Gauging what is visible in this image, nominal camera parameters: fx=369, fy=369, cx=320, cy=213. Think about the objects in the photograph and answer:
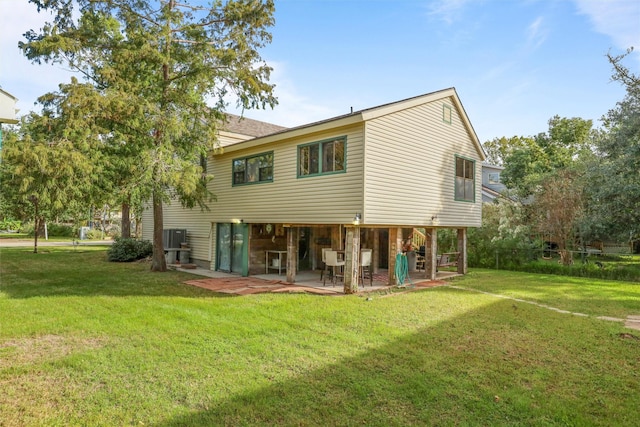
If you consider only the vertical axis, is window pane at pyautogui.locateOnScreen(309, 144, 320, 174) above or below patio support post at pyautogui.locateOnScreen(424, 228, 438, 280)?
above

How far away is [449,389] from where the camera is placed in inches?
166

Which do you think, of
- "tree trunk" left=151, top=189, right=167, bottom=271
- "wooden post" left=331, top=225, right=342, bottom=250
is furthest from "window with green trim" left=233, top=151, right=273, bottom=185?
"wooden post" left=331, top=225, right=342, bottom=250

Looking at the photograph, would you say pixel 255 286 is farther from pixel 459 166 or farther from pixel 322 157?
pixel 459 166

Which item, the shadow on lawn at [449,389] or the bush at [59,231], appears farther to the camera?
the bush at [59,231]

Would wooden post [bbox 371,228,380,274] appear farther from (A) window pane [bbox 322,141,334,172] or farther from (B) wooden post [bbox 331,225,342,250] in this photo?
(A) window pane [bbox 322,141,334,172]

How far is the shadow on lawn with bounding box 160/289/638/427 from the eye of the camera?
3609 millimetres

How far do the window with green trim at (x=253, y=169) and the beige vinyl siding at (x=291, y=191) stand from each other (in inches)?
7.2

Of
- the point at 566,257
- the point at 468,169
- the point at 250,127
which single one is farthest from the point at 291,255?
the point at 566,257

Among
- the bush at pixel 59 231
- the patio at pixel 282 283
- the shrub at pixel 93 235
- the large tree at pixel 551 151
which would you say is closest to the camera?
the patio at pixel 282 283

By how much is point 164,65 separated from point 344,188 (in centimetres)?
759

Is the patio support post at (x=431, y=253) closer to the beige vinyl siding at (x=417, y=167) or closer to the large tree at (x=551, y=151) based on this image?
the beige vinyl siding at (x=417, y=167)

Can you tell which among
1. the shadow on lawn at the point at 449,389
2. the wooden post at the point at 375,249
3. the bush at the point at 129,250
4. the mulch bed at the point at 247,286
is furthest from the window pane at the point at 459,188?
the bush at the point at 129,250

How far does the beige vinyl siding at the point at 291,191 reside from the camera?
9.48 metres

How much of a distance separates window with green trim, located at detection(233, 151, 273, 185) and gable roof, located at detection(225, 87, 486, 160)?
1.65ft
